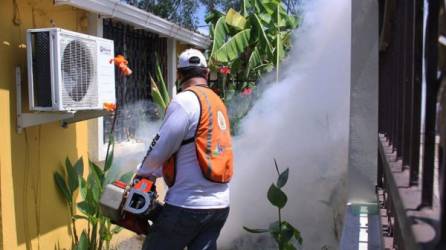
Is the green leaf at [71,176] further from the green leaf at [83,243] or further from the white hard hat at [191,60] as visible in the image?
the white hard hat at [191,60]

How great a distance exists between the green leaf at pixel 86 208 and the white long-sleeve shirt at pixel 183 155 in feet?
4.39

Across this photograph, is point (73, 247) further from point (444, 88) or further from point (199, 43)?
point (199, 43)

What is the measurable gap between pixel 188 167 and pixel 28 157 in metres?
1.49

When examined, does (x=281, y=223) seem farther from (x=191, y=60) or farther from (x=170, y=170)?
(x=191, y=60)

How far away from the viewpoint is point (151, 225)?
134 inches

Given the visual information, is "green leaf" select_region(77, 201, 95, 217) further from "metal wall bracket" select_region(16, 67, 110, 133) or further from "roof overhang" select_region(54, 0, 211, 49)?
"roof overhang" select_region(54, 0, 211, 49)

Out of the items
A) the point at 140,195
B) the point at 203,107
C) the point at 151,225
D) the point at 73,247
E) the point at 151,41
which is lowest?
the point at 73,247

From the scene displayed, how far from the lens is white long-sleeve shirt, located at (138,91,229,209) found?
10.5 ft

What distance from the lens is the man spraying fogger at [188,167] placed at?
10.5 ft

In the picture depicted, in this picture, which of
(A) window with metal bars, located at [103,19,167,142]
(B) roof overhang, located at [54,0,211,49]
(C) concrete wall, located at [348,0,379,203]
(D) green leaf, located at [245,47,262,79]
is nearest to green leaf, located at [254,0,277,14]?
(D) green leaf, located at [245,47,262,79]

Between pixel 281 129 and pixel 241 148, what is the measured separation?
2.32 feet

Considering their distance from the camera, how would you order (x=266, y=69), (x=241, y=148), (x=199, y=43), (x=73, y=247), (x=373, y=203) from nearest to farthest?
(x=373, y=203)
(x=73, y=247)
(x=241, y=148)
(x=199, y=43)
(x=266, y=69)

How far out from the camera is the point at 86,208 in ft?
14.6

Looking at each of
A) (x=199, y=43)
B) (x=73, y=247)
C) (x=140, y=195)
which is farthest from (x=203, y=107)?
(x=199, y=43)
